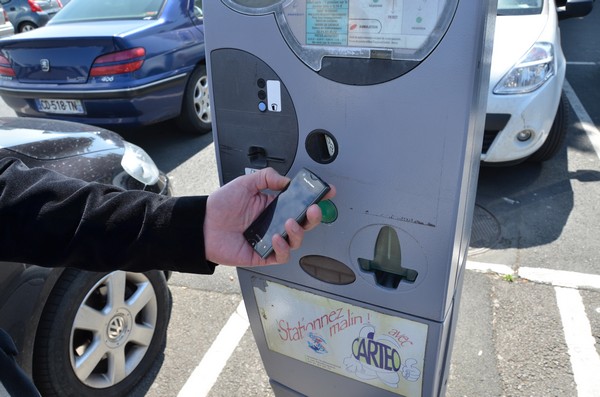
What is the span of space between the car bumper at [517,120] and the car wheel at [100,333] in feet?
7.55

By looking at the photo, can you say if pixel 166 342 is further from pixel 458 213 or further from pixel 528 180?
pixel 528 180

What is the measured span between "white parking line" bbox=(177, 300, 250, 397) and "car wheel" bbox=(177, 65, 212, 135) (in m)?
2.59

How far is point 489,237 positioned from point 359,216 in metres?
2.15

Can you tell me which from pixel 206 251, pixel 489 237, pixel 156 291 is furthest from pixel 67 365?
pixel 489 237

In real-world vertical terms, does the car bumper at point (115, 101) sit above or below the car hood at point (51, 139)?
below

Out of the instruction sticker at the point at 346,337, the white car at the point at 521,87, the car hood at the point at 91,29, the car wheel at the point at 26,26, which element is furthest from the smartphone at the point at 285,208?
the car wheel at the point at 26,26

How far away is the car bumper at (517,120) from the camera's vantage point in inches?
129

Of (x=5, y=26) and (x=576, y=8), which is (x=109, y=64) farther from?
(x=5, y=26)

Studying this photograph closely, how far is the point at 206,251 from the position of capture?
1228mm

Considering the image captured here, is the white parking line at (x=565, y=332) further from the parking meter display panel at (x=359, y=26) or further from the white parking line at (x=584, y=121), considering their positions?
the white parking line at (x=584, y=121)

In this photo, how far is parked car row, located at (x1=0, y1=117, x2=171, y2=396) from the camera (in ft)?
5.93

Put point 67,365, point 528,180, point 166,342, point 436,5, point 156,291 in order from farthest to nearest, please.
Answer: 1. point 528,180
2. point 166,342
3. point 156,291
4. point 67,365
5. point 436,5

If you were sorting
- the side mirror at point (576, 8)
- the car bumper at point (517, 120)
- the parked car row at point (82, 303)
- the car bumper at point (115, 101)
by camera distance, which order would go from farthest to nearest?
the side mirror at point (576, 8) → the car bumper at point (115, 101) → the car bumper at point (517, 120) → the parked car row at point (82, 303)

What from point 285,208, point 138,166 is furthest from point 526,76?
point 285,208
